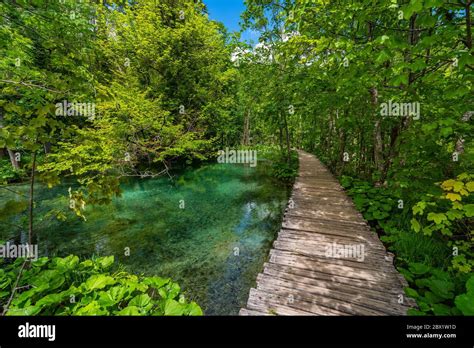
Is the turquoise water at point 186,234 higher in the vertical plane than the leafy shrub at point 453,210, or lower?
lower

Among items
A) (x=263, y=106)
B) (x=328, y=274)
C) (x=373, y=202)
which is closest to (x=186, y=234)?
(x=328, y=274)

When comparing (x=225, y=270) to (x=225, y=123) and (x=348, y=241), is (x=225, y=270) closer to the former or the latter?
(x=348, y=241)

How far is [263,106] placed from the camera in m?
10.4

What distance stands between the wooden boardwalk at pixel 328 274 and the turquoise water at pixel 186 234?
1.81 m

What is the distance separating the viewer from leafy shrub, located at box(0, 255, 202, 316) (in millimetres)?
2633

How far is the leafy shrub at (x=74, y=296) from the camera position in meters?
2.63

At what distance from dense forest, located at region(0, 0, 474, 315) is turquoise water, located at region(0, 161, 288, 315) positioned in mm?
890

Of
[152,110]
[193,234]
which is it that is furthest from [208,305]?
[152,110]

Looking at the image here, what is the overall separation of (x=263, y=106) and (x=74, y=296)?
1000 cm
